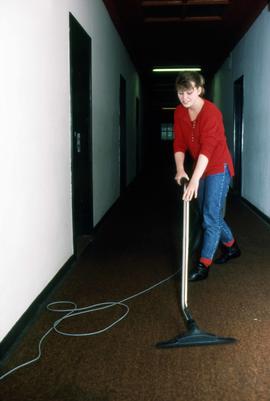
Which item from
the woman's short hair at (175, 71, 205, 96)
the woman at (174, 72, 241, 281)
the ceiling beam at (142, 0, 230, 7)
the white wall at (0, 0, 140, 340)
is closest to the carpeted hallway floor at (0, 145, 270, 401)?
the white wall at (0, 0, 140, 340)

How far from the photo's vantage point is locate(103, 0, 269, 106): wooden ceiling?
17.8ft

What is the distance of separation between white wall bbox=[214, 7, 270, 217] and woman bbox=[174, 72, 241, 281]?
2206mm

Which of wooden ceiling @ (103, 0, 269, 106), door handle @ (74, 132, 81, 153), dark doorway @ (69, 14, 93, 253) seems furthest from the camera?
wooden ceiling @ (103, 0, 269, 106)

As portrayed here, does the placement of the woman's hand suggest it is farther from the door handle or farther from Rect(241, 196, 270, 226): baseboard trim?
Rect(241, 196, 270, 226): baseboard trim

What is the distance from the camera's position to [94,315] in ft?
8.02

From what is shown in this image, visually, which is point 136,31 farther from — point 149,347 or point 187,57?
point 149,347

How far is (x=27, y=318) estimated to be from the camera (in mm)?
2320

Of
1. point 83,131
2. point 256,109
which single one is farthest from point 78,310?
point 256,109

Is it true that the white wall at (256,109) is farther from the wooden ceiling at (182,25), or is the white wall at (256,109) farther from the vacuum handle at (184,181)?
the vacuum handle at (184,181)

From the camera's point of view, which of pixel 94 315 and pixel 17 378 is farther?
pixel 94 315

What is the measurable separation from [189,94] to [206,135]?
0.26 m

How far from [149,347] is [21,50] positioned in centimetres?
156

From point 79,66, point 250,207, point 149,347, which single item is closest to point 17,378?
point 149,347

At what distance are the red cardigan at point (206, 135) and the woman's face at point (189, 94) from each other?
0.39 feet
